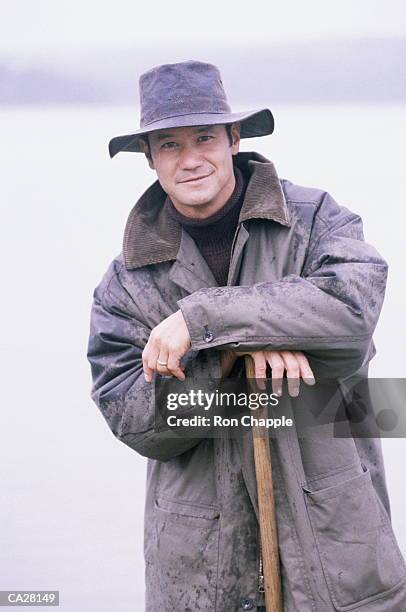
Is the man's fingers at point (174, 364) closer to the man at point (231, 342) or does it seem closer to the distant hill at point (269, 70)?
the man at point (231, 342)

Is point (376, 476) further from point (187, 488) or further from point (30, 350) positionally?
point (30, 350)

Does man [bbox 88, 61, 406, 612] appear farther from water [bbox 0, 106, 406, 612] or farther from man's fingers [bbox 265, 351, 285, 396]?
water [bbox 0, 106, 406, 612]

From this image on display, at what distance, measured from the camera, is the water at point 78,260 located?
3.37m

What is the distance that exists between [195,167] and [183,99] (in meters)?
0.15

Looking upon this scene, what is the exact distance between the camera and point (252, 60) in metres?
3.68

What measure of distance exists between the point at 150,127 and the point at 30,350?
174 centimetres

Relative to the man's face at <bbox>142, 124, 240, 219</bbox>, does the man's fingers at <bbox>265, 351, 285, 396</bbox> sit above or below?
below

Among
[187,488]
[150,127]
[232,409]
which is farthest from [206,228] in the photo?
[187,488]

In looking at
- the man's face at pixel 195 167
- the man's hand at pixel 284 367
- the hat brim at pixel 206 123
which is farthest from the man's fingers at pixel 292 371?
the hat brim at pixel 206 123

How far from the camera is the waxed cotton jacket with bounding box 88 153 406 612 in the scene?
1.96 m

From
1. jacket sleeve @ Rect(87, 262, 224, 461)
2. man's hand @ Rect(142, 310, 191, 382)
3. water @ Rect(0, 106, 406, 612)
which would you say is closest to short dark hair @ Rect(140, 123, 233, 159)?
jacket sleeve @ Rect(87, 262, 224, 461)

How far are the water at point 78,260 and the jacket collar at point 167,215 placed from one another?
126 cm

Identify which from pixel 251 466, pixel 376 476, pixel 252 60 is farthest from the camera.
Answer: pixel 252 60

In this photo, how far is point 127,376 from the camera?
2.12 metres
